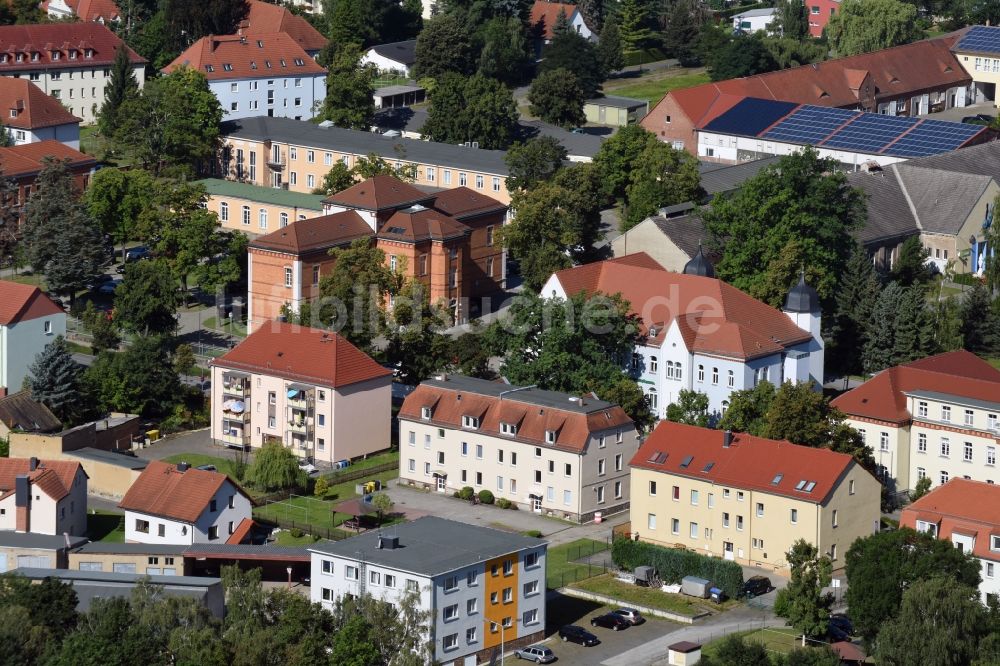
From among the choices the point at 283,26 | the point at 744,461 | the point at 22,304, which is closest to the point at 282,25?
the point at 283,26

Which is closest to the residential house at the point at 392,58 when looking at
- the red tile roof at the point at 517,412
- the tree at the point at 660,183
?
the tree at the point at 660,183

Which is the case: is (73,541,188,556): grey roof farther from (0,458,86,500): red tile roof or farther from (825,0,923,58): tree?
(825,0,923,58): tree

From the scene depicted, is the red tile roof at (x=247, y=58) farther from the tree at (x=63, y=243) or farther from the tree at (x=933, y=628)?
the tree at (x=933, y=628)

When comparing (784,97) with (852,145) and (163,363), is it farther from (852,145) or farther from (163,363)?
(163,363)

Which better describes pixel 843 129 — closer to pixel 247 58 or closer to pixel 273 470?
pixel 247 58

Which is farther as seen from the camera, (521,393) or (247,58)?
(247,58)

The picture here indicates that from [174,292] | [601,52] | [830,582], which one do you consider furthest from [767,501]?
[601,52]
